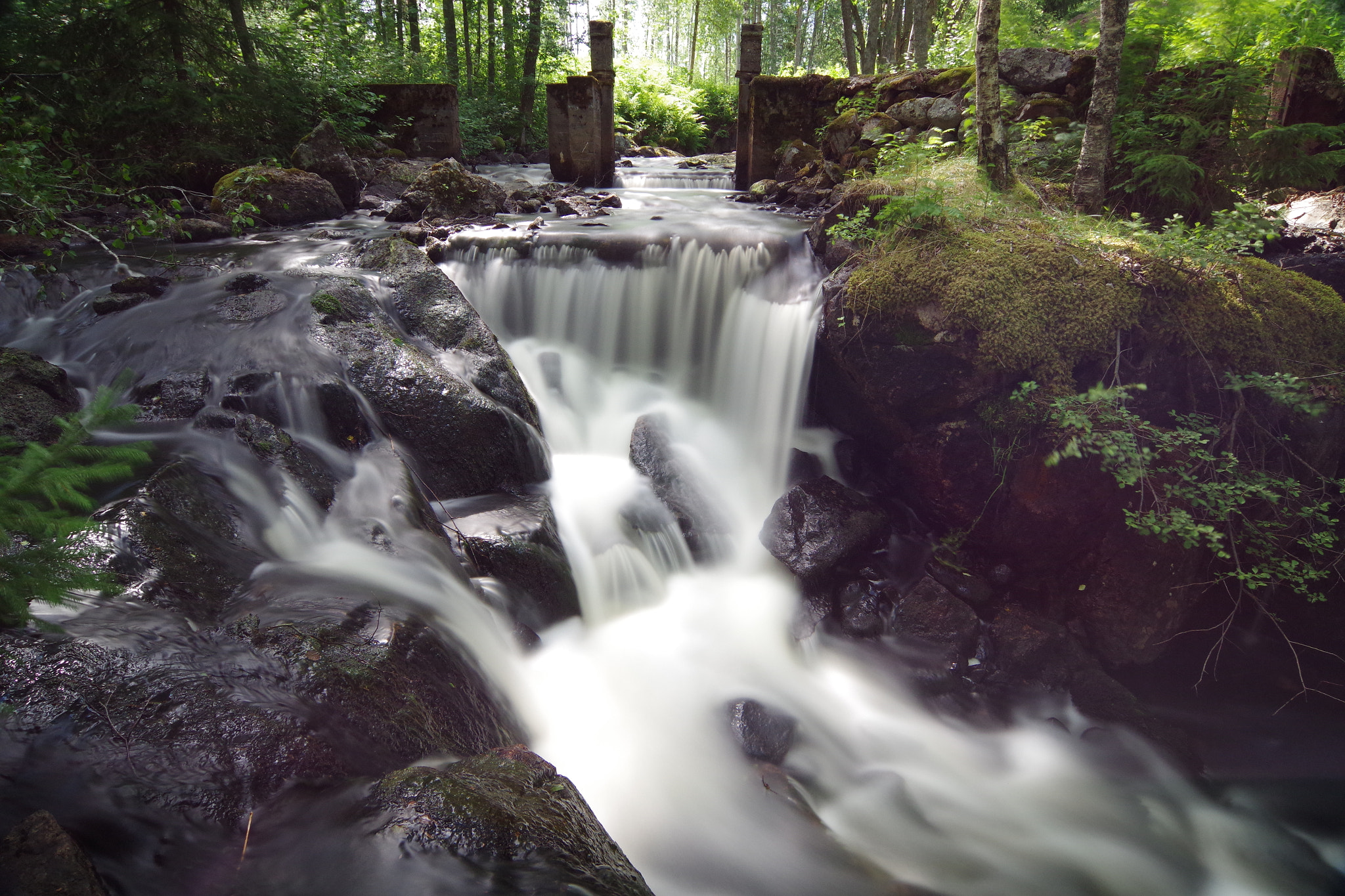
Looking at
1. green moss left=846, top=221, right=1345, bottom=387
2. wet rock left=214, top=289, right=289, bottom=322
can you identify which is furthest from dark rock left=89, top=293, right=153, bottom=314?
green moss left=846, top=221, right=1345, bottom=387

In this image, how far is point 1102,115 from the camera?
5.79m

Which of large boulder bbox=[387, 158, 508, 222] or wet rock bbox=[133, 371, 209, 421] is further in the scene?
large boulder bbox=[387, 158, 508, 222]

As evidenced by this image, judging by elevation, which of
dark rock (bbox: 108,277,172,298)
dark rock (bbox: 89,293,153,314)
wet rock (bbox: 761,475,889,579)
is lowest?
wet rock (bbox: 761,475,889,579)

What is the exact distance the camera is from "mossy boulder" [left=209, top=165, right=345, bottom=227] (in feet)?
28.5

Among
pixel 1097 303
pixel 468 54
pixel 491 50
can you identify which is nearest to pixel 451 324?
pixel 1097 303

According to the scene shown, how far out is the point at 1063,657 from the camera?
493 cm

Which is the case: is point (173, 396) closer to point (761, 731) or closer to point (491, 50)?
point (761, 731)

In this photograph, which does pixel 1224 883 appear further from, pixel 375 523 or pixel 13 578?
pixel 13 578

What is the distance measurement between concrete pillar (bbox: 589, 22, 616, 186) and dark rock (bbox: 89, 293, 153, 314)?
8.91 meters

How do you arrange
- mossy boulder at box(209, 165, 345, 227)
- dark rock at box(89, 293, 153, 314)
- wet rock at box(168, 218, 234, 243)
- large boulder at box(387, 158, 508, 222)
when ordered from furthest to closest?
large boulder at box(387, 158, 508, 222), mossy boulder at box(209, 165, 345, 227), wet rock at box(168, 218, 234, 243), dark rock at box(89, 293, 153, 314)

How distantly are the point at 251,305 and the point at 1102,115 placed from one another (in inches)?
292

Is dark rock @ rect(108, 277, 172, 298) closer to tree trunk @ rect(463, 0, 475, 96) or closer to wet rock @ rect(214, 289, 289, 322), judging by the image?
wet rock @ rect(214, 289, 289, 322)

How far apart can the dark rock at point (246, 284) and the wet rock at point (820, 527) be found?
496cm

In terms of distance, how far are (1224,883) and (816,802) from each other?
221cm
